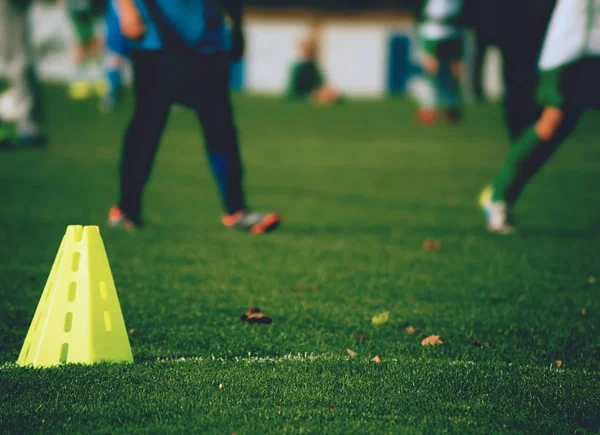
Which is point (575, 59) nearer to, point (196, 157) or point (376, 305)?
point (376, 305)

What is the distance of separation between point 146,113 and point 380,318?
2.51 meters

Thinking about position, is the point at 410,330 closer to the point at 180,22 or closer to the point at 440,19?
the point at 180,22

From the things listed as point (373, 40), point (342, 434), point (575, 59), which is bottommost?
point (373, 40)

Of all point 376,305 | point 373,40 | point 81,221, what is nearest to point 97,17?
point 373,40

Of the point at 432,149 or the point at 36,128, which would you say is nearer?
the point at 36,128

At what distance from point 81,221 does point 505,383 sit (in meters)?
4.02

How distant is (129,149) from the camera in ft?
20.2

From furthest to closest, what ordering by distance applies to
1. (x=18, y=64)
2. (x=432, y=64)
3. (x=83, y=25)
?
(x=83, y=25) → (x=432, y=64) → (x=18, y=64)

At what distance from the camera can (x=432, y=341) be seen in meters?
3.83

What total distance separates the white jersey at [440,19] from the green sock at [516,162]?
7.94 meters

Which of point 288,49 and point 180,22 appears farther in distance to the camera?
point 288,49

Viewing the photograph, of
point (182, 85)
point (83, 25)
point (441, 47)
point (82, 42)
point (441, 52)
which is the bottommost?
point (82, 42)

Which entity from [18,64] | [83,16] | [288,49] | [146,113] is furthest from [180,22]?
[288,49]

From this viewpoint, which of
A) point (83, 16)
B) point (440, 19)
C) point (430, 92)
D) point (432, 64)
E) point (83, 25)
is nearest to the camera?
point (440, 19)
